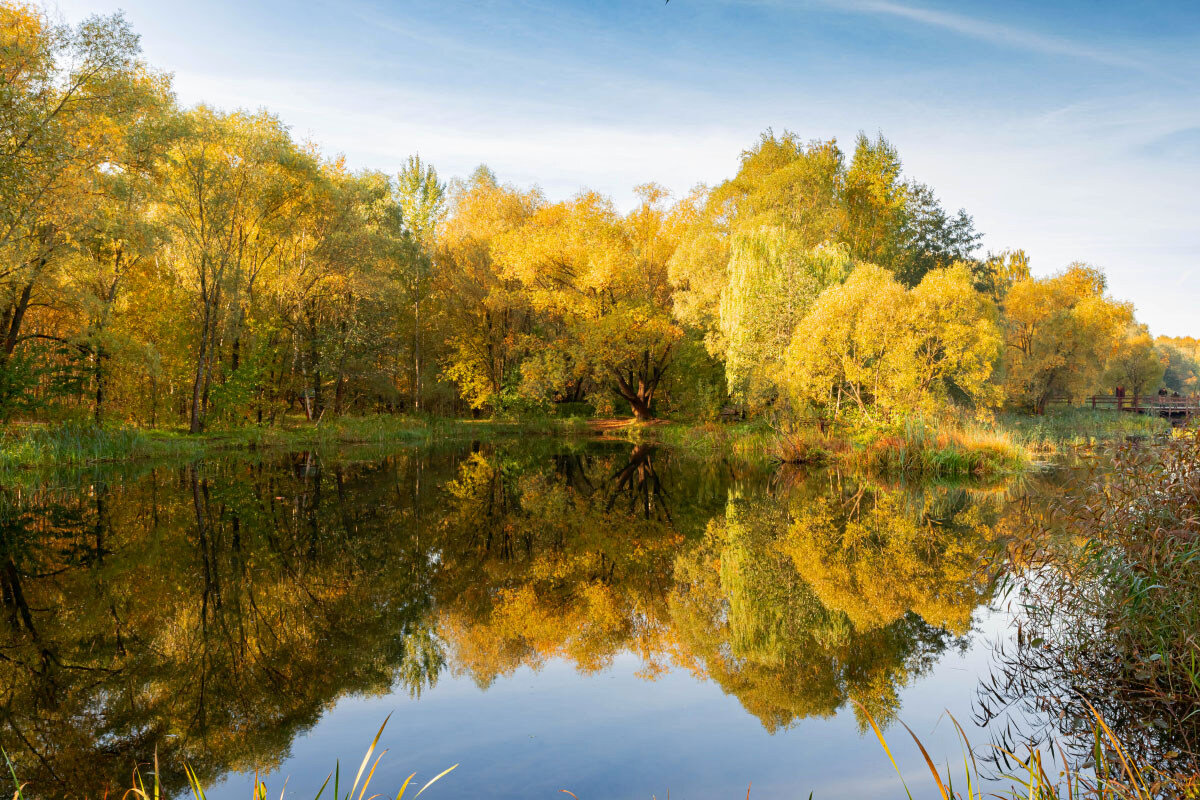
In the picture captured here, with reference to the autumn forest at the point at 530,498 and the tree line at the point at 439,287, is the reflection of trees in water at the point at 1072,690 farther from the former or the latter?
the tree line at the point at 439,287

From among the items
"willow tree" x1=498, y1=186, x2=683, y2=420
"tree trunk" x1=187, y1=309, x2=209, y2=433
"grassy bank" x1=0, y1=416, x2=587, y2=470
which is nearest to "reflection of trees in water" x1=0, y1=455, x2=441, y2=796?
"grassy bank" x1=0, y1=416, x2=587, y2=470

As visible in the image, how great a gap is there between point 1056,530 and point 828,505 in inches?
187

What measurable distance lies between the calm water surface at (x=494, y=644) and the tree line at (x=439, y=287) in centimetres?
870

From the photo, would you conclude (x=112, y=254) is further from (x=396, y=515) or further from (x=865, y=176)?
(x=865, y=176)

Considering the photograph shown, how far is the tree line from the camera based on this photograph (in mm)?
17141

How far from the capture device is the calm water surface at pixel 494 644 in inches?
164

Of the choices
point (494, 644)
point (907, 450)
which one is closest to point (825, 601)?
point (494, 644)

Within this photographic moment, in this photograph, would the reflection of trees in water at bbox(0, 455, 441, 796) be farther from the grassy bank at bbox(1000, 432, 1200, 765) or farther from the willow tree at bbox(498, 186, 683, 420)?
the willow tree at bbox(498, 186, 683, 420)

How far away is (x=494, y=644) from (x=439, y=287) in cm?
3316

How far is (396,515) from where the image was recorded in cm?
1175

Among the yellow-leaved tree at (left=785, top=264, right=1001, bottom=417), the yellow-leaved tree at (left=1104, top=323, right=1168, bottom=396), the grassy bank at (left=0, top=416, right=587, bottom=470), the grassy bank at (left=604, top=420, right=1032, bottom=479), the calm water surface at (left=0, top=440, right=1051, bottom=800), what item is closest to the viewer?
the calm water surface at (left=0, top=440, right=1051, bottom=800)

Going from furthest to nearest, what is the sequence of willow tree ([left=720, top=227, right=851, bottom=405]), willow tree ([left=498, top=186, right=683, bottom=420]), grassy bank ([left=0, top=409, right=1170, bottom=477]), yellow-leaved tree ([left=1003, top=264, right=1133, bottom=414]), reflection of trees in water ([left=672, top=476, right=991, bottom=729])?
yellow-leaved tree ([left=1003, top=264, right=1133, bottom=414]), willow tree ([left=498, top=186, right=683, bottom=420]), willow tree ([left=720, top=227, right=851, bottom=405]), grassy bank ([left=0, top=409, right=1170, bottom=477]), reflection of trees in water ([left=672, top=476, right=991, bottom=729])

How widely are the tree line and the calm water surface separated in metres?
8.70

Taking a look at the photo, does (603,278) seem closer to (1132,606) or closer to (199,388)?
(199,388)
